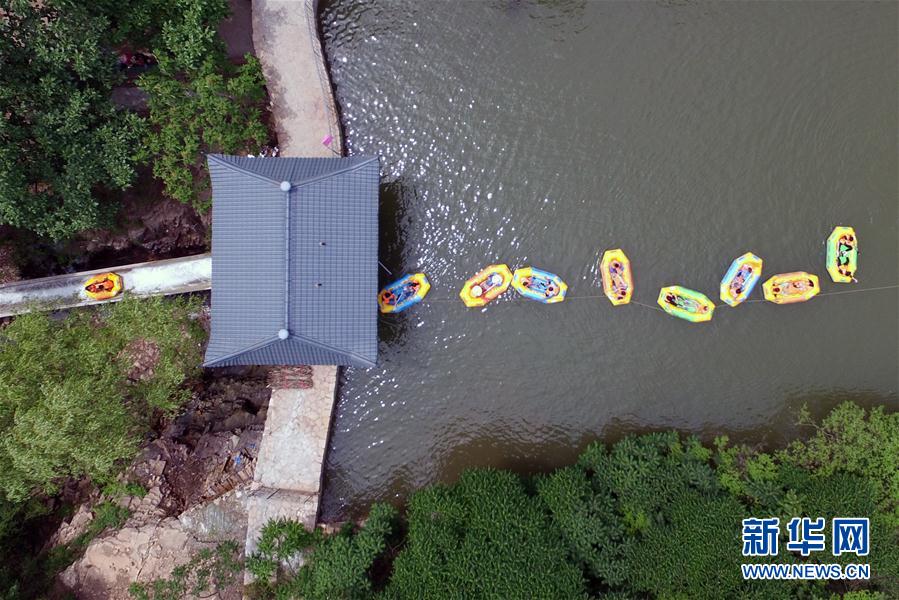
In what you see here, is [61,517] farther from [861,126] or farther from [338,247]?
[861,126]

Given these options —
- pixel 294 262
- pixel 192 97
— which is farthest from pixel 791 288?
pixel 192 97

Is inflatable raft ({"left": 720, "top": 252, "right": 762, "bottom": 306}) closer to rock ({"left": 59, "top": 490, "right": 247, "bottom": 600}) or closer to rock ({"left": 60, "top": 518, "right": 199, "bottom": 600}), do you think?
rock ({"left": 59, "top": 490, "right": 247, "bottom": 600})

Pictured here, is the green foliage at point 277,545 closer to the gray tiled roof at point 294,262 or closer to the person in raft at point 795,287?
Result: the gray tiled roof at point 294,262

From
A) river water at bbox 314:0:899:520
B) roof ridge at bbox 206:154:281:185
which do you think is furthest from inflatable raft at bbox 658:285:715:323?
roof ridge at bbox 206:154:281:185

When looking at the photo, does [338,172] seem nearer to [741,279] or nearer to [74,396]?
[74,396]

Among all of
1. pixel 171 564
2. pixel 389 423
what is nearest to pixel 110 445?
pixel 171 564

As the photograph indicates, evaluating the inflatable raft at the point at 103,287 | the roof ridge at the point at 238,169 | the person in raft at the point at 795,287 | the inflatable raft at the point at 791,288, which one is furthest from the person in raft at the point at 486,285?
the inflatable raft at the point at 103,287
